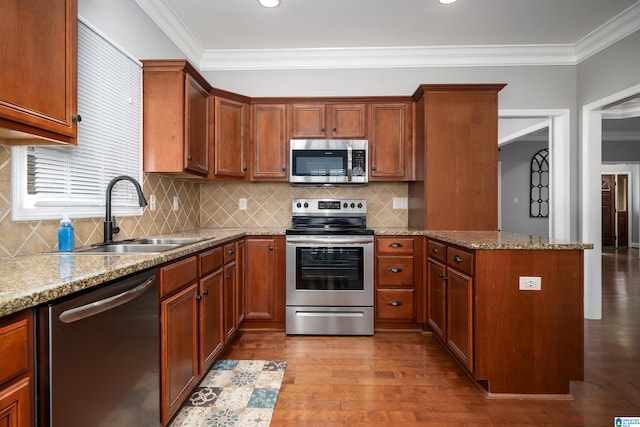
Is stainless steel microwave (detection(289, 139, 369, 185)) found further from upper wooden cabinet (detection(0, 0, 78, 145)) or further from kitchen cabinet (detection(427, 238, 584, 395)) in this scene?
upper wooden cabinet (detection(0, 0, 78, 145))

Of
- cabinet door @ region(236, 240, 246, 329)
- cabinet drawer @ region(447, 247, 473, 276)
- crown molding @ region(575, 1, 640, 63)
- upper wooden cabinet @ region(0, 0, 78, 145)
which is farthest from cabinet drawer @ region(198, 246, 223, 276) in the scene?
crown molding @ region(575, 1, 640, 63)

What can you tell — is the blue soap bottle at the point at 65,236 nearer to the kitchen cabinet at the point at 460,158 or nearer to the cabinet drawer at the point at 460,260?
the cabinet drawer at the point at 460,260

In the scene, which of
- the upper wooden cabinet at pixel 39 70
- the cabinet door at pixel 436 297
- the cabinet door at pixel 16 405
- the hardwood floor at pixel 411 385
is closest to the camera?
the cabinet door at pixel 16 405

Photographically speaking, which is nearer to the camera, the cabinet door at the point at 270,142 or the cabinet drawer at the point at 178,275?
the cabinet drawer at the point at 178,275

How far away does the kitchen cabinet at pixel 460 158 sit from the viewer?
2918 millimetres

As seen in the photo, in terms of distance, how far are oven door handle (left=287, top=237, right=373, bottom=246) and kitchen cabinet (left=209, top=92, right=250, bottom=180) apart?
2.78ft

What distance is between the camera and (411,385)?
6.79ft

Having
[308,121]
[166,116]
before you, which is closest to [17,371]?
[166,116]

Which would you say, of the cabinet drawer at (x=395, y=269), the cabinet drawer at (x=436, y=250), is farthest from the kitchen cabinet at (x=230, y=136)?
the cabinet drawer at (x=436, y=250)

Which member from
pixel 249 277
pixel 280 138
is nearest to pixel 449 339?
pixel 249 277

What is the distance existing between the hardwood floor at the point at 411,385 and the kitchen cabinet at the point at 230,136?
1.49 meters

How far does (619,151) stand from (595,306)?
5733 mm

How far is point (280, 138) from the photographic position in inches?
126

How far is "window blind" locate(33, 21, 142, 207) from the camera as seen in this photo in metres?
1.65
